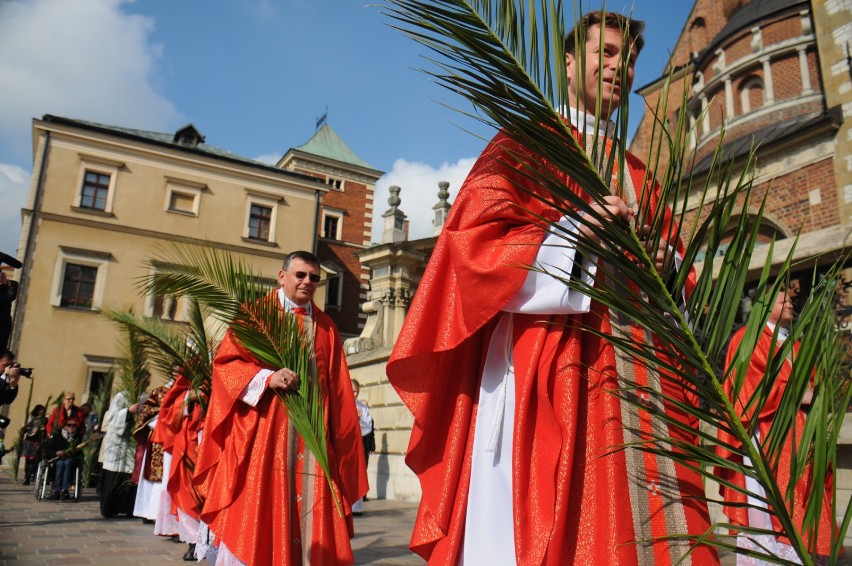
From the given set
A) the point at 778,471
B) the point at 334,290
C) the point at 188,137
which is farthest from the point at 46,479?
the point at 334,290

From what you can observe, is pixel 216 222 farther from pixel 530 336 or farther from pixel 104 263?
pixel 530 336

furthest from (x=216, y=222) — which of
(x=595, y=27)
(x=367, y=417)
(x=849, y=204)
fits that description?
(x=595, y=27)

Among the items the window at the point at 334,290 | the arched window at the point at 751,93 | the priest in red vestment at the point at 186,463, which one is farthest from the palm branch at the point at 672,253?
the window at the point at 334,290

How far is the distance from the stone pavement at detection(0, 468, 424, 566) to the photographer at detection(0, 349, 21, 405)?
1433mm

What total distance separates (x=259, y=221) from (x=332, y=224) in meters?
7.25

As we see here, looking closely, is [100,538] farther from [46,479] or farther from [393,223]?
[393,223]

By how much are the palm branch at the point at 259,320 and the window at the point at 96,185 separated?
2776 cm

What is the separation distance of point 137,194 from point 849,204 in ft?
88.2

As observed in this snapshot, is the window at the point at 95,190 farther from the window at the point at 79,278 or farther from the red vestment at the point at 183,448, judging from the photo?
the red vestment at the point at 183,448

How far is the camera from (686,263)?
1542 millimetres

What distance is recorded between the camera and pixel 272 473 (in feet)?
13.7

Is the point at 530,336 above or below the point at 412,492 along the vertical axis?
above

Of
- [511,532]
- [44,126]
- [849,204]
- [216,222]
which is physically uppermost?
[44,126]

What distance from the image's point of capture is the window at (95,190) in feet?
96.0
